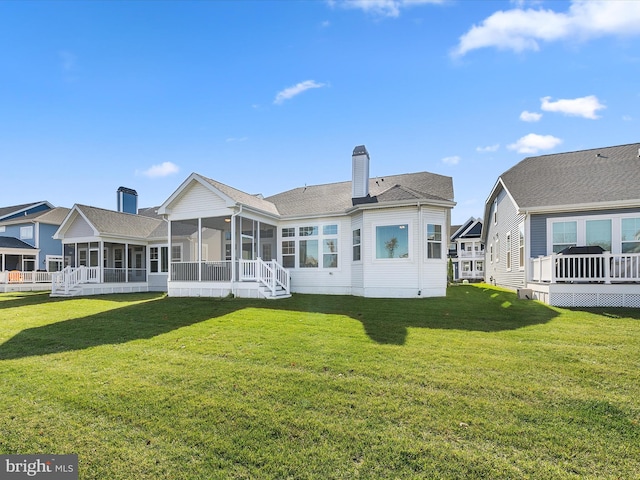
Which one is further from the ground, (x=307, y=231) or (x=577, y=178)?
(x=577, y=178)

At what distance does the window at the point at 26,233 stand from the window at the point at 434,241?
3046cm

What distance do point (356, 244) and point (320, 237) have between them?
1.88 metres

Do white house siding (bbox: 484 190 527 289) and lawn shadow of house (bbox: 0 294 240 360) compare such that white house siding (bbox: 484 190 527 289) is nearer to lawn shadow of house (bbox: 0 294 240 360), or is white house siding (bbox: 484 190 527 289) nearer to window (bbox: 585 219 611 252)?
window (bbox: 585 219 611 252)

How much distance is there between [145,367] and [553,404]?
17.7 ft

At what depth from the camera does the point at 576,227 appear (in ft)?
40.5

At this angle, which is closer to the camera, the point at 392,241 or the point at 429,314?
the point at 429,314

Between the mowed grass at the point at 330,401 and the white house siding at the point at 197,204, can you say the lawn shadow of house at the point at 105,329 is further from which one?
the white house siding at the point at 197,204

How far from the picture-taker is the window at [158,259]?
782 inches

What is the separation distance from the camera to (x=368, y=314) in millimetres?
9047

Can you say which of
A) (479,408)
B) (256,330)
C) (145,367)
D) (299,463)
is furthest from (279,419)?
(256,330)

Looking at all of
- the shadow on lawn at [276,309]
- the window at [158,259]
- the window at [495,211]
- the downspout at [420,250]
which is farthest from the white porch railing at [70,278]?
the window at [495,211]

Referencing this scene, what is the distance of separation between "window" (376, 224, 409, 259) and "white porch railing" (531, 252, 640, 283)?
4.81 m

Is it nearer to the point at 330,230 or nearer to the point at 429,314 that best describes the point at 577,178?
the point at 429,314

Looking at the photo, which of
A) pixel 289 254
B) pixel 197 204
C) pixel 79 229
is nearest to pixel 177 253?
pixel 79 229
